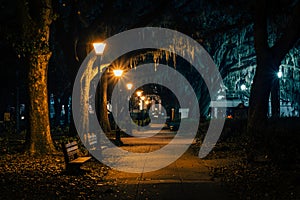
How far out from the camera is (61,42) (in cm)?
2448

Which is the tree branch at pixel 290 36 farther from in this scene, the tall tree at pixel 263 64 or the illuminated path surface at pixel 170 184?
the illuminated path surface at pixel 170 184

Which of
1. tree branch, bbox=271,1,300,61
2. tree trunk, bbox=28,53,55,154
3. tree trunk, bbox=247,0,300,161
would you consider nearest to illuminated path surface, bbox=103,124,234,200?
tree trunk, bbox=247,0,300,161

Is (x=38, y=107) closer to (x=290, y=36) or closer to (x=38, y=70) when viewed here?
(x=38, y=70)

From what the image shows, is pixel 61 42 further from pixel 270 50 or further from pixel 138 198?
pixel 138 198

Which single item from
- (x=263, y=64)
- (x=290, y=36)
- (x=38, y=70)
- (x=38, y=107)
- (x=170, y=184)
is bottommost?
(x=170, y=184)

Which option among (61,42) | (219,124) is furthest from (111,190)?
(61,42)

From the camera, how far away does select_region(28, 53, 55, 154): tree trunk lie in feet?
56.5

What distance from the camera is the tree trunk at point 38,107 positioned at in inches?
679

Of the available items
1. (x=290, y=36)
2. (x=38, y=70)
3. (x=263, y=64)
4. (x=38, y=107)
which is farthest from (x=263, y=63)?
(x=38, y=107)

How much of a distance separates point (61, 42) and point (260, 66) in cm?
1091

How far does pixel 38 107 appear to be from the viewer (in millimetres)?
17469

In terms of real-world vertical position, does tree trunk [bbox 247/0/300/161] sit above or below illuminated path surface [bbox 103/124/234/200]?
above

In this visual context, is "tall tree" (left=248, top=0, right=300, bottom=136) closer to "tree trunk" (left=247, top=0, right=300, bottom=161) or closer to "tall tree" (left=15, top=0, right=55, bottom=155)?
"tree trunk" (left=247, top=0, right=300, bottom=161)

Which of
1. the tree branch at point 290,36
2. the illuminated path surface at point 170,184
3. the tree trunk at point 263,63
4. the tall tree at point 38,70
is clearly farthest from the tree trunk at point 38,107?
the tree branch at point 290,36
